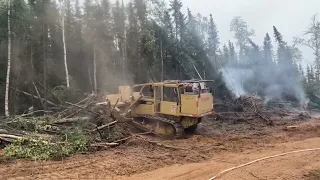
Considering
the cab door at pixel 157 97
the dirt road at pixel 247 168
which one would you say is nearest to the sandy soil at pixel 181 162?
the dirt road at pixel 247 168

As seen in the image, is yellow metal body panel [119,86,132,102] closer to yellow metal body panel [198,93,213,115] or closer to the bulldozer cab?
the bulldozer cab

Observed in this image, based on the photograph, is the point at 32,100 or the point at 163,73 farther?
the point at 163,73

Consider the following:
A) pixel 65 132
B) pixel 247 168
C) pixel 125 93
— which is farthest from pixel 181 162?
pixel 125 93

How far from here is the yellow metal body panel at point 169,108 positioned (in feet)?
44.4

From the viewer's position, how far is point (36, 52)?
2686 centimetres

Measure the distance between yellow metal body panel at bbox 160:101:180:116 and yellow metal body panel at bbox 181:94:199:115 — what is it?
29cm

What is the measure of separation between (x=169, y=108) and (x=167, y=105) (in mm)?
169

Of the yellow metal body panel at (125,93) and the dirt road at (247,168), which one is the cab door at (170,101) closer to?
the yellow metal body panel at (125,93)

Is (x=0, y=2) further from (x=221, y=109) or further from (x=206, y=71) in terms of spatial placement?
(x=206, y=71)

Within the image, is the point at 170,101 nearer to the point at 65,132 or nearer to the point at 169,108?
the point at 169,108

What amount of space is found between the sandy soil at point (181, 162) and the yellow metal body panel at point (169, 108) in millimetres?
1614

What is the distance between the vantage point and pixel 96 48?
33.1m

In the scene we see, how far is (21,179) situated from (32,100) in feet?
55.3

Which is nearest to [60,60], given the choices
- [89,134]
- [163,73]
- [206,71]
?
[163,73]
